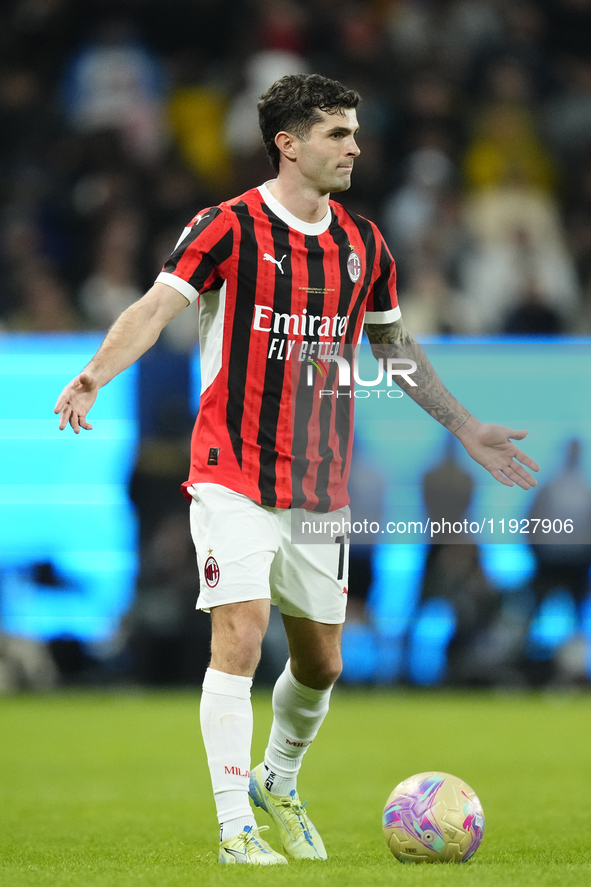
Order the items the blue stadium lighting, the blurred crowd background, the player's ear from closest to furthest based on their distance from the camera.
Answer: the player's ear
the blue stadium lighting
the blurred crowd background

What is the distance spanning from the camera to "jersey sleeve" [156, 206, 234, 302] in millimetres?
3979

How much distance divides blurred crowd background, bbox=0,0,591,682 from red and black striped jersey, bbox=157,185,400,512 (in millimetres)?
5588

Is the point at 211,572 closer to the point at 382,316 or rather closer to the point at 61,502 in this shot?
the point at 382,316

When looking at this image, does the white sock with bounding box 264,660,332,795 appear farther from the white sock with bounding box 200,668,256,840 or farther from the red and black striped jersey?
the red and black striped jersey

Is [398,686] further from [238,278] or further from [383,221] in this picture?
[238,278]

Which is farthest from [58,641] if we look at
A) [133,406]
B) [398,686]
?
[398,686]

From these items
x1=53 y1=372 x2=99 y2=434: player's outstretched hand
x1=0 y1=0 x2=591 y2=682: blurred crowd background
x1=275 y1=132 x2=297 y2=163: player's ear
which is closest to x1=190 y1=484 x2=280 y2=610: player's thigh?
x1=53 y1=372 x2=99 y2=434: player's outstretched hand

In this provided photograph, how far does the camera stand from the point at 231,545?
12.8ft

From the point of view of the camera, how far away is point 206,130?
12156mm

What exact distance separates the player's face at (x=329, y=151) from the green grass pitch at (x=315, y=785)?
210 centimetres

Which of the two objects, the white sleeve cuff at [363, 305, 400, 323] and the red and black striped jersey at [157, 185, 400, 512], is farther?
the white sleeve cuff at [363, 305, 400, 323]

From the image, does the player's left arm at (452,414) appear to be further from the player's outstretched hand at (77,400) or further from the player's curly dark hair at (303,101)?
the player's outstretched hand at (77,400)

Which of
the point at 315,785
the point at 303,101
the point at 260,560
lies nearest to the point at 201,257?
the point at 303,101

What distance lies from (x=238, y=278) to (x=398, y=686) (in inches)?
217
